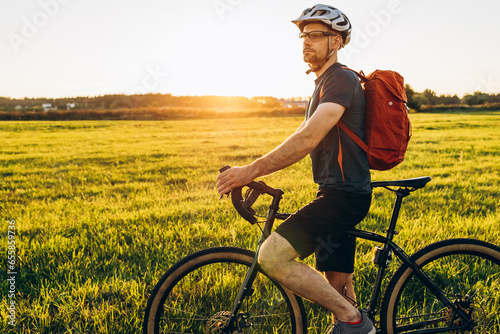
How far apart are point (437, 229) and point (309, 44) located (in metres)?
4.14

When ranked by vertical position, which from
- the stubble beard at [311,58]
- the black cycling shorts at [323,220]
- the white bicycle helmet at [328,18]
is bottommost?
the black cycling shorts at [323,220]

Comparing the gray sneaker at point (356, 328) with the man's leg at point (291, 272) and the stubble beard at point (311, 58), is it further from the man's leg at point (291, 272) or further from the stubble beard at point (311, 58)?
the stubble beard at point (311, 58)

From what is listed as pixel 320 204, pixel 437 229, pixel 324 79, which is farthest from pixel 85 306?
pixel 437 229

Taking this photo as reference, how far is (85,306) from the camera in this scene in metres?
3.70

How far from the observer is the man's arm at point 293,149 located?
234 centimetres

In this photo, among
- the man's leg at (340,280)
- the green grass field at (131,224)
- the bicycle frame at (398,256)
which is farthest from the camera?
the green grass field at (131,224)

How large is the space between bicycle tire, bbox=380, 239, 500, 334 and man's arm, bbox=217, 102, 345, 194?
4.12 feet

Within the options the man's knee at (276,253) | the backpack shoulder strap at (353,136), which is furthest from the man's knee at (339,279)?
the backpack shoulder strap at (353,136)

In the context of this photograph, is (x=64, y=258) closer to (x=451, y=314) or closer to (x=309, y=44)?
(x=309, y=44)

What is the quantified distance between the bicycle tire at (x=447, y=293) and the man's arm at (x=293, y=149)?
1257mm

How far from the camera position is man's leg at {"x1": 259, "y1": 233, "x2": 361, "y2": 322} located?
2.43 meters

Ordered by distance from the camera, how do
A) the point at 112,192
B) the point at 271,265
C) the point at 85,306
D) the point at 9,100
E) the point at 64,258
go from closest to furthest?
the point at 271,265 → the point at 85,306 → the point at 64,258 → the point at 112,192 → the point at 9,100

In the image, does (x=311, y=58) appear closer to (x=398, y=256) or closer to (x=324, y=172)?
(x=324, y=172)

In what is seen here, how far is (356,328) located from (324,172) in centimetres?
115
